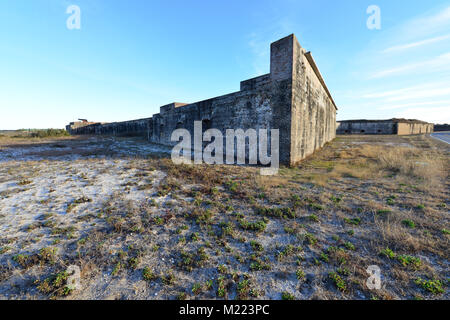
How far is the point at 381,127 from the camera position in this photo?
3512 centimetres

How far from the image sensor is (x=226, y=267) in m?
2.42

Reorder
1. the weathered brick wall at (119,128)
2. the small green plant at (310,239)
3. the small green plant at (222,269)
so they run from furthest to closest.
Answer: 1. the weathered brick wall at (119,128)
2. the small green plant at (310,239)
3. the small green plant at (222,269)

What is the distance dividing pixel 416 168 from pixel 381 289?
7.89 meters

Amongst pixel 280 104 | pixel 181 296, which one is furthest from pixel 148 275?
pixel 280 104

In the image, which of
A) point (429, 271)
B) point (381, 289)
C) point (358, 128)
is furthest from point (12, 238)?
point (358, 128)

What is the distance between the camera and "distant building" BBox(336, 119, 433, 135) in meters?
33.8

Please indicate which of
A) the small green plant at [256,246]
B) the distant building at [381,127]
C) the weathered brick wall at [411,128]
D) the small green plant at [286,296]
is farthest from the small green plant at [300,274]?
the weathered brick wall at [411,128]

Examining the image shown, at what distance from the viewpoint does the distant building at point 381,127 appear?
3384 centimetres

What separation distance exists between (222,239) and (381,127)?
151 feet

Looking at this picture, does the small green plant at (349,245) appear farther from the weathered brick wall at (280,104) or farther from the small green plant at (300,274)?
the weathered brick wall at (280,104)

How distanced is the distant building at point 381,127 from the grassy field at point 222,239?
38926 mm

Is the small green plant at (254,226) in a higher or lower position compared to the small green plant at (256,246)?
higher

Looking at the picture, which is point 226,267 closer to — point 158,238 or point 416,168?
point 158,238

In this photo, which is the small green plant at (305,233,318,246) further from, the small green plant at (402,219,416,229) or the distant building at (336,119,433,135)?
the distant building at (336,119,433,135)
